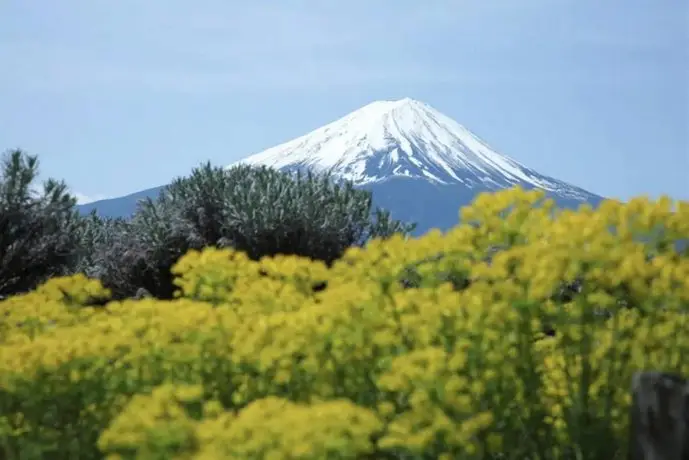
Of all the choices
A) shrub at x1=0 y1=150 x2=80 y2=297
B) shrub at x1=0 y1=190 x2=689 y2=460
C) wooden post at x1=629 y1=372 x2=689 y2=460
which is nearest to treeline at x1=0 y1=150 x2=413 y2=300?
shrub at x1=0 y1=150 x2=80 y2=297

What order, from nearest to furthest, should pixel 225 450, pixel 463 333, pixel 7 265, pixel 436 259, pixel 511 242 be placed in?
1. pixel 225 450
2. pixel 463 333
3. pixel 511 242
4. pixel 436 259
5. pixel 7 265

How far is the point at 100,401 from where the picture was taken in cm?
421

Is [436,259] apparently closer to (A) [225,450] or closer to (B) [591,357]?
(B) [591,357]

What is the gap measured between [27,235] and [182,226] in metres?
2.21

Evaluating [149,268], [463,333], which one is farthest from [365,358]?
[149,268]

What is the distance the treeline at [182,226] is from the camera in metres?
12.5

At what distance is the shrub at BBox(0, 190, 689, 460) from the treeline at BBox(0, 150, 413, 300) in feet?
26.6

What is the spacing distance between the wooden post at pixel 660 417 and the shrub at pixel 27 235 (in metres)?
10.9

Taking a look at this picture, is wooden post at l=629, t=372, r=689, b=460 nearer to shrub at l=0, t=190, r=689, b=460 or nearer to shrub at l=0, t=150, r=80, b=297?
shrub at l=0, t=190, r=689, b=460

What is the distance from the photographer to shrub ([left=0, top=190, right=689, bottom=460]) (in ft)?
10.8

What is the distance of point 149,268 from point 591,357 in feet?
33.7

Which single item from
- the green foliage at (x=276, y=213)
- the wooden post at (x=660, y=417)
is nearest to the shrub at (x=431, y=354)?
the wooden post at (x=660, y=417)

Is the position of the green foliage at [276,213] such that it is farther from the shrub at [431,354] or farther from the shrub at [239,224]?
the shrub at [431,354]

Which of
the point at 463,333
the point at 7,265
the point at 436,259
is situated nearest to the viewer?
the point at 463,333
